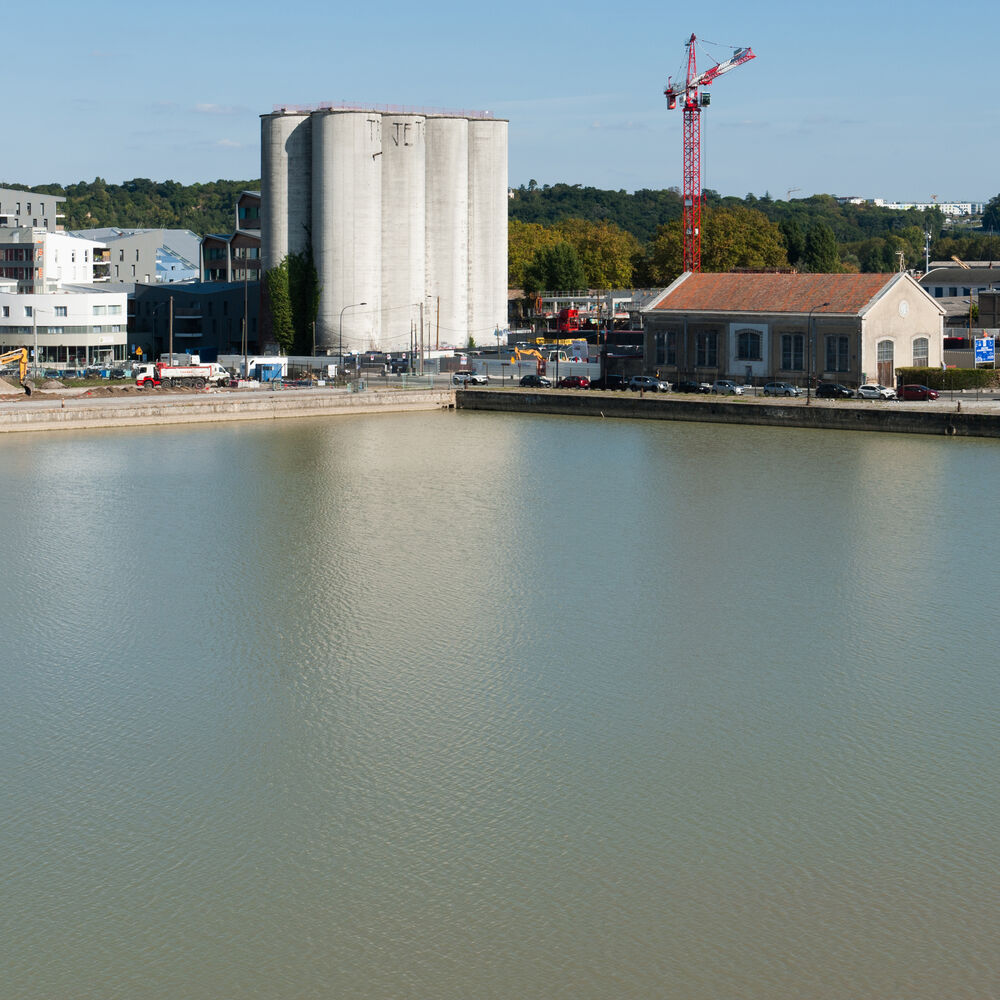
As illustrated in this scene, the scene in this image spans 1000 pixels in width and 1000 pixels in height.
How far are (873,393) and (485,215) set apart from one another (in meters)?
22.2

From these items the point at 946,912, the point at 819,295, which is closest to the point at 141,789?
the point at 946,912

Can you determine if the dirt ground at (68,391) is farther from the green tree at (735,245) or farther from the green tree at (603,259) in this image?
the green tree at (603,259)

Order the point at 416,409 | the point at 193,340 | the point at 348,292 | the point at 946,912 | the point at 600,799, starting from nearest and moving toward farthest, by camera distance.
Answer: the point at 946,912, the point at 600,799, the point at 416,409, the point at 348,292, the point at 193,340

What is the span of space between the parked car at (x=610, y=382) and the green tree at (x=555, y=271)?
2960 cm

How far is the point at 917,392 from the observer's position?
35469 millimetres

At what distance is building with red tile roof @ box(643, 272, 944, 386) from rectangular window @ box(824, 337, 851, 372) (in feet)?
0.09

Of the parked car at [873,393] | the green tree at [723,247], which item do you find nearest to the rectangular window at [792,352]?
the parked car at [873,393]

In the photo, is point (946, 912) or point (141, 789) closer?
point (946, 912)

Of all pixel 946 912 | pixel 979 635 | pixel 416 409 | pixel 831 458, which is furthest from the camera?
pixel 416 409

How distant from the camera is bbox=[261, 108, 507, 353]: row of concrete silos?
48062mm

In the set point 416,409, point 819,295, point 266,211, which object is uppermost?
point 266,211

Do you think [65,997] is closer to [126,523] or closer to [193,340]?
[126,523]

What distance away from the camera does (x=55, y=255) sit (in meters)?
56.3

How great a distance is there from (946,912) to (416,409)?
32.7m
